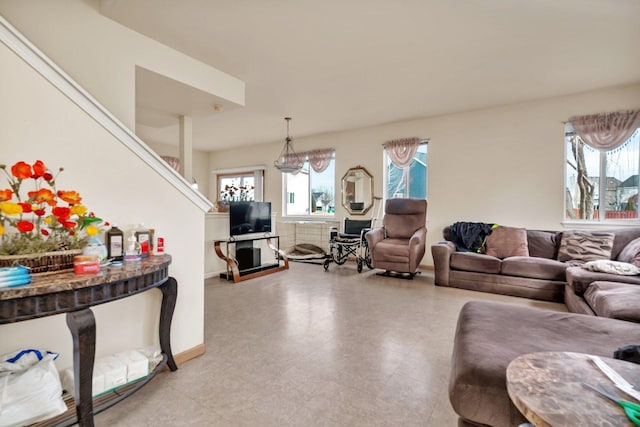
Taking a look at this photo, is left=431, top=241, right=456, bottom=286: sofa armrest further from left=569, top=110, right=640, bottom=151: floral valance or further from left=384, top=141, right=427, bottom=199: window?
left=569, top=110, right=640, bottom=151: floral valance

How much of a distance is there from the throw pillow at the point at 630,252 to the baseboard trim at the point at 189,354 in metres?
4.13

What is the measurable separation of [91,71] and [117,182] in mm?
1166

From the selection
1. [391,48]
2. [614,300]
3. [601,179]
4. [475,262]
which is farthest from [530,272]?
[391,48]

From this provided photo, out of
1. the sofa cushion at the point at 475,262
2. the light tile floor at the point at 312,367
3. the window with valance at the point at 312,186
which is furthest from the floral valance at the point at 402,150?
the light tile floor at the point at 312,367

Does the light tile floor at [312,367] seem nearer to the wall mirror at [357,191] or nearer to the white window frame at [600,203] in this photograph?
the white window frame at [600,203]

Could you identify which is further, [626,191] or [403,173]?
[403,173]

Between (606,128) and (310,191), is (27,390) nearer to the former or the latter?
(310,191)

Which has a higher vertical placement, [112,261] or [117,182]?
[117,182]

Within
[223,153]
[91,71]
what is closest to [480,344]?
[91,71]

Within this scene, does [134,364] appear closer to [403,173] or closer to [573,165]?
[403,173]

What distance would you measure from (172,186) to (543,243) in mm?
4395

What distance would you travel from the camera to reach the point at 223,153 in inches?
309

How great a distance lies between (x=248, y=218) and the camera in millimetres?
4652

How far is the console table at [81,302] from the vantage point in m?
1.04
